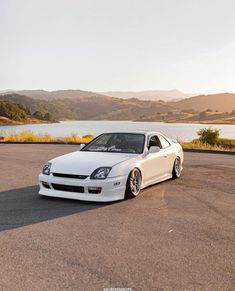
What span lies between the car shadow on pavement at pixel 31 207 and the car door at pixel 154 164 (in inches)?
59.6

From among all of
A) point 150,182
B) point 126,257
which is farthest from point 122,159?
point 126,257

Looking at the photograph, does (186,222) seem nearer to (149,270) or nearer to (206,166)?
(149,270)

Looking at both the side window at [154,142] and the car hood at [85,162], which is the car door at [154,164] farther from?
the car hood at [85,162]

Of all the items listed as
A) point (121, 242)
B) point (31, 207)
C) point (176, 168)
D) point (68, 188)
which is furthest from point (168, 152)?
point (121, 242)

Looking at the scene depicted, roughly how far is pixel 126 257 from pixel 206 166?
971 cm

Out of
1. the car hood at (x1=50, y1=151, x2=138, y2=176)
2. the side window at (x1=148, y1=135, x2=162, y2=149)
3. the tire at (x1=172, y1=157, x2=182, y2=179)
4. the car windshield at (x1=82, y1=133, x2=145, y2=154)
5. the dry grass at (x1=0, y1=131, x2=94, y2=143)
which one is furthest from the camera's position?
the dry grass at (x1=0, y1=131, x2=94, y2=143)

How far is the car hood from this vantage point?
7555mm

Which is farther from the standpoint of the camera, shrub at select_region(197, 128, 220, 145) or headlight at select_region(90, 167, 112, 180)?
shrub at select_region(197, 128, 220, 145)

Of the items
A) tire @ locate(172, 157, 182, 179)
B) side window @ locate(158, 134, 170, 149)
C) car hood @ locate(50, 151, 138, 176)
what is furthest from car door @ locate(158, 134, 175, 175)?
car hood @ locate(50, 151, 138, 176)

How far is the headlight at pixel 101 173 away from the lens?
7461 mm

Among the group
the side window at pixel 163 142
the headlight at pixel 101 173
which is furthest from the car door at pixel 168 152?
the headlight at pixel 101 173

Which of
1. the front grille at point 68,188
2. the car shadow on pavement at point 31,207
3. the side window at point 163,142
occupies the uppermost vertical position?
the side window at point 163,142

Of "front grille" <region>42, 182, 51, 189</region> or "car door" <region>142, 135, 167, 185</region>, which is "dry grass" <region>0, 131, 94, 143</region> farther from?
"front grille" <region>42, 182, 51, 189</region>

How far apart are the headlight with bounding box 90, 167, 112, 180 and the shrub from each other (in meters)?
31.9
